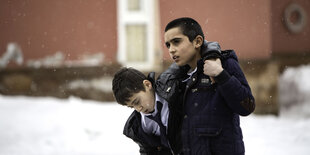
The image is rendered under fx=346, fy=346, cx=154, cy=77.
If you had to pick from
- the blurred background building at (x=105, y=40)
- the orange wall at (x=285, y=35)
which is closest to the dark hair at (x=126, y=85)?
the blurred background building at (x=105, y=40)

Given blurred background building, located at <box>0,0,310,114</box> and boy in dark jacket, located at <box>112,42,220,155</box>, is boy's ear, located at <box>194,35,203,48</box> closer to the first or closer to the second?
boy in dark jacket, located at <box>112,42,220,155</box>

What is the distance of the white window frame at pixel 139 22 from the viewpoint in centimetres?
665

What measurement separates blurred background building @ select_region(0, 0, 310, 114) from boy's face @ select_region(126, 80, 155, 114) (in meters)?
4.43

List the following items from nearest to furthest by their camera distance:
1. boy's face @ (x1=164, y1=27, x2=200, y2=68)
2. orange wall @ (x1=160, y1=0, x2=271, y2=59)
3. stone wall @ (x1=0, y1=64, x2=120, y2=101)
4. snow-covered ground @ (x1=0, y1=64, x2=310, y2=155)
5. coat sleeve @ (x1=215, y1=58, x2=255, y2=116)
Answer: coat sleeve @ (x1=215, y1=58, x2=255, y2=116) < boy's face @ (x1=164, y1=27, x2=200, y2=68) < snow-covered ground @ (x1=0, y1=64, x2=310, y2=155) < orange wall @ (x1=160, y1=0, x2=271, y2=59) < stone wall @ (x1=0, y1=64, x2=120, y2=101)

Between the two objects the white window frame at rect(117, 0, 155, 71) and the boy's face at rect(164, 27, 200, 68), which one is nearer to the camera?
the boy's face at rect(164, 27, 200, 68)

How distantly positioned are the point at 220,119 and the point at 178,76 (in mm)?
396

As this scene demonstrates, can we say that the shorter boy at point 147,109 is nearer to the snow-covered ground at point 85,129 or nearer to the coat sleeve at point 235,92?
the coat sleeve at point 235,92

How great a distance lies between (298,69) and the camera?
7.46 metres

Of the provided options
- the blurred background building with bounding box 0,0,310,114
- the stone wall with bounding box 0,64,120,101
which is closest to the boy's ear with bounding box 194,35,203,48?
the blurred background building with bounding box 0,0,310,114

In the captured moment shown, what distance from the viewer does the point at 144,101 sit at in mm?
2062

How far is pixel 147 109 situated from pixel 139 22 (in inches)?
189

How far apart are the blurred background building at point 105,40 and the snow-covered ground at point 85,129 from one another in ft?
1.25

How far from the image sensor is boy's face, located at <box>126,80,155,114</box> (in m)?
2.05

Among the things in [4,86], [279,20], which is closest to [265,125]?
[279,20]
